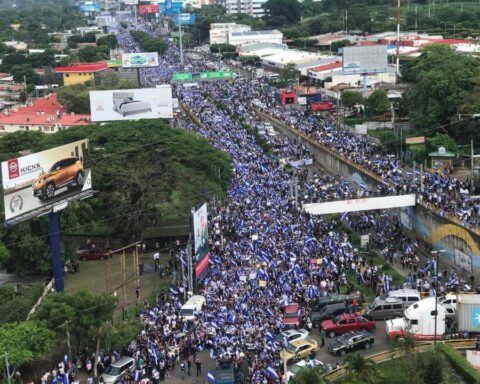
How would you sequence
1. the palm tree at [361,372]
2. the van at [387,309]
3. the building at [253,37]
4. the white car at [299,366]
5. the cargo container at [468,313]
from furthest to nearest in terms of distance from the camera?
the building at [253,37], the van at [387,309], the cargo container at [468,313], the white car at [299,366], the palm tree at [361,372]

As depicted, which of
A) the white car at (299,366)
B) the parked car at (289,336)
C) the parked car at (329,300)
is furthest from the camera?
the parked car at (329,300)

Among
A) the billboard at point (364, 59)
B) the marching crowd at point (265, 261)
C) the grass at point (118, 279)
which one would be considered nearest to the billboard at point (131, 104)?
the marching crowd at point (265, 261)

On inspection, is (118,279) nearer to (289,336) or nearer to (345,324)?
(289,336)

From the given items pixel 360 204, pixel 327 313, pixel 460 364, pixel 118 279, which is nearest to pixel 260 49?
pixel 360 204

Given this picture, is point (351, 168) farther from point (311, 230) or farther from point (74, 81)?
point (74, 81)

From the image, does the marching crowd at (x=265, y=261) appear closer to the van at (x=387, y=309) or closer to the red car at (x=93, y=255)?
the van at (x=387, y=309)

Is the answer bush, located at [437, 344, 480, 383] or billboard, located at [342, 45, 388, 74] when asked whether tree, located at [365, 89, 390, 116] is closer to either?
billboard, located at [342, 45, 388, 74]

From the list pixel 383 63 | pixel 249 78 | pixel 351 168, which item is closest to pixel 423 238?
pixel 351 168
